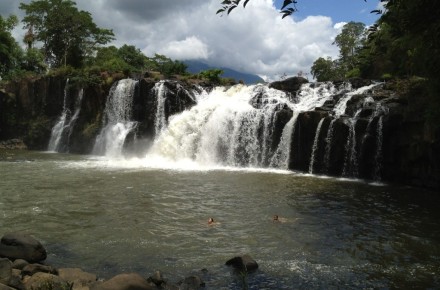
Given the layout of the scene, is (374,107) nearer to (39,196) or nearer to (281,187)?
(281,187)

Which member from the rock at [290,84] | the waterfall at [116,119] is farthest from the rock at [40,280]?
the waterfall at [116,119]

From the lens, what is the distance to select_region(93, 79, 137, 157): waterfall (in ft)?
97.9

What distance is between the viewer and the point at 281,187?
1722 centimetres

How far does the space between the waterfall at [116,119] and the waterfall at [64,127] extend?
11.0 feet

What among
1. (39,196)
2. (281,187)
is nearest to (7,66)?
(39,196)

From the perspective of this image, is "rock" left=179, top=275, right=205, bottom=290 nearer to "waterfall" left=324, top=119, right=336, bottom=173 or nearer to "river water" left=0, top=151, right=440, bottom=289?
"river water" left=0, top=151, right=440, bottom=289

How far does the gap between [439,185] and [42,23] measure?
138 ft

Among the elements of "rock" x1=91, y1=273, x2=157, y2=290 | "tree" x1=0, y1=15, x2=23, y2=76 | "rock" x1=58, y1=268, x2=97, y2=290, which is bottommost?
"rock" x1=58, y1=268, x2=97, y2=290

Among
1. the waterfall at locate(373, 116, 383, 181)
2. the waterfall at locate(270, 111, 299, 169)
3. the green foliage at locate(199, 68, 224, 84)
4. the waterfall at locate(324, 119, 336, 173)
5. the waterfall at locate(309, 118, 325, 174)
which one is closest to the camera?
the waterfall at locate(373, 116, 383, 181)

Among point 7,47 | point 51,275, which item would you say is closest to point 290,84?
point 51,275

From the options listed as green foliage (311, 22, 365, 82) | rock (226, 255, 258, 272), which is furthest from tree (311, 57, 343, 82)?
rock (226, 255, 258, 272)

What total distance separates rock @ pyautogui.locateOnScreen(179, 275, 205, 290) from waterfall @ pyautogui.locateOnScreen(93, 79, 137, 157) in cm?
2259

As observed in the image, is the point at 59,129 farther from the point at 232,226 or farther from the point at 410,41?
the point at 410,41

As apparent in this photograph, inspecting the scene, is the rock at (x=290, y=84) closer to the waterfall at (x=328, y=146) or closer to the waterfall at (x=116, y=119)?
the waterfall at (x=328, y=146)
